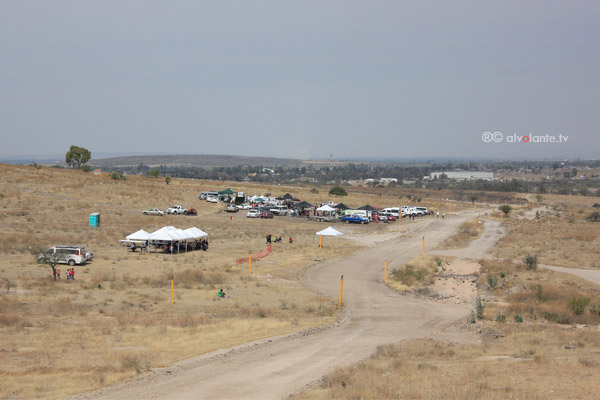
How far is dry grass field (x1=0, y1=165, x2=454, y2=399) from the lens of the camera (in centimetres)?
1547

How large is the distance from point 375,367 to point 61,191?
67136mm

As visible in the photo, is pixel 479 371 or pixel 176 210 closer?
pixel 479 371

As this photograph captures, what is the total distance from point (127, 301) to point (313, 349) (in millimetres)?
10331

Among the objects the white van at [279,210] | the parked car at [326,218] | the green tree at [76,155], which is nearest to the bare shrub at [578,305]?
the parked car at [326,218]

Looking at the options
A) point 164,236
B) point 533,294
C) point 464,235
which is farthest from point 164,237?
point 464,235

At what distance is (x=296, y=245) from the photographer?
152ft

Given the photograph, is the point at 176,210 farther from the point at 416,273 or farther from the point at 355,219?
the point at 416,273

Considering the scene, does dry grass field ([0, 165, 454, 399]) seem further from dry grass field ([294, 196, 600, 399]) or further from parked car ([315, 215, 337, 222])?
parked car ([315, 215, 337, 222])

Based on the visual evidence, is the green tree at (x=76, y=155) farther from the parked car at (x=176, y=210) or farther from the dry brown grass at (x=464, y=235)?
the dry brown grass at (x=464, y=235)

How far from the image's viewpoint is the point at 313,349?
17859 mm

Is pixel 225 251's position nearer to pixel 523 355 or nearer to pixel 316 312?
pixel 316 312

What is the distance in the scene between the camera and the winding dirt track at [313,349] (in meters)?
13.6

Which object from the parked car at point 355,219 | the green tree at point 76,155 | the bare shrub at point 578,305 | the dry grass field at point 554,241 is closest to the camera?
the bare shrub at point 578,305

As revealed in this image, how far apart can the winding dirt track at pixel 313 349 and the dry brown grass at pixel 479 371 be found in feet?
3.31
